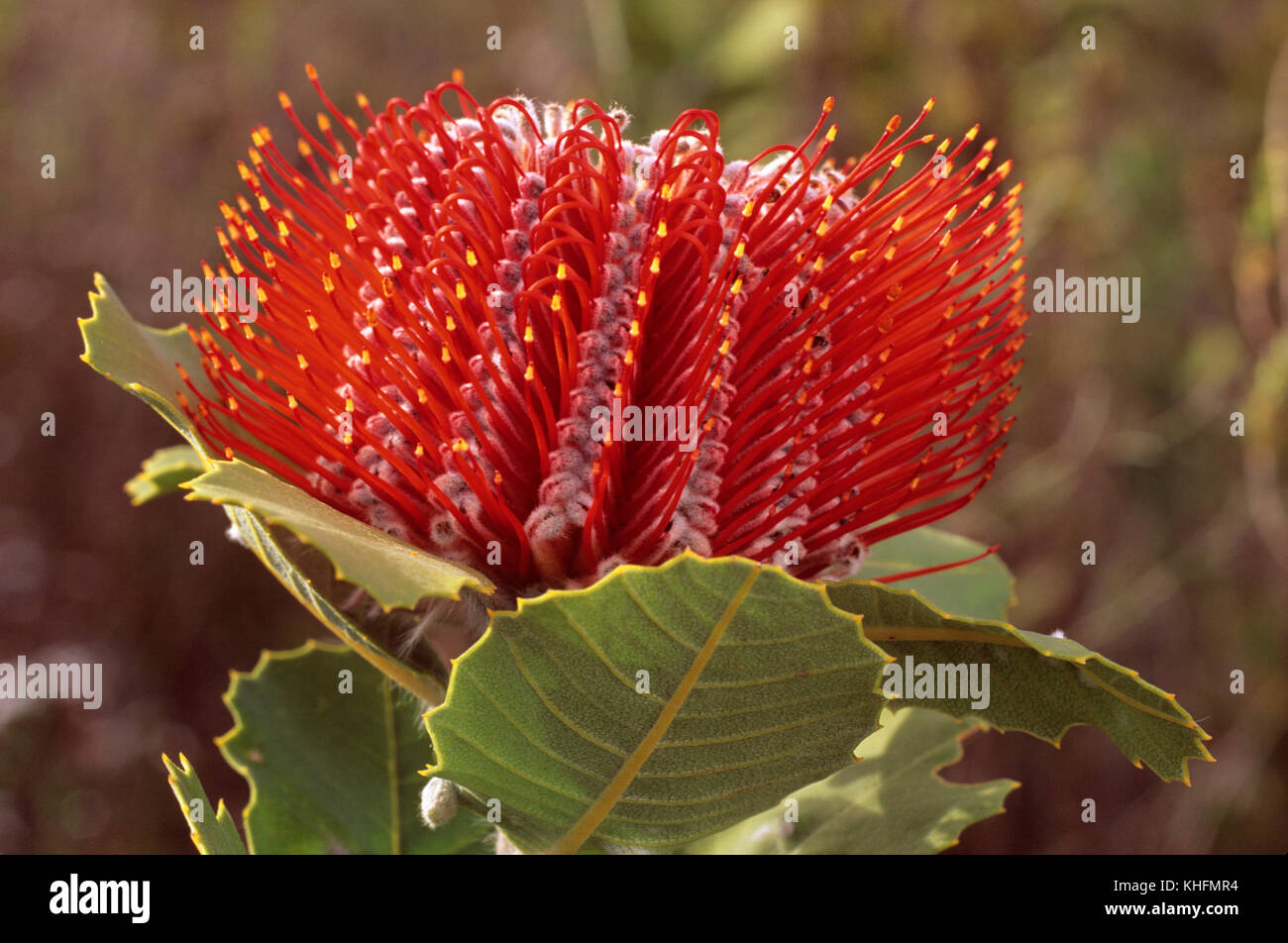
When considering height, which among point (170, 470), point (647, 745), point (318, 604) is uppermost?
point (170, 470)

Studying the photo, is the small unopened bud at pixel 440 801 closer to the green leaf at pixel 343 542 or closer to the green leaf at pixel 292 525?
the green leaf at pixel 292 525

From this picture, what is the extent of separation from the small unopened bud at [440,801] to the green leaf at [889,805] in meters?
0.51

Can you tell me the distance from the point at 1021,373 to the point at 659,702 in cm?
385

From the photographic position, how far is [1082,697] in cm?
110

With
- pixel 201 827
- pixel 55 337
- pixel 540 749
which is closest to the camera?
pixel 540 749

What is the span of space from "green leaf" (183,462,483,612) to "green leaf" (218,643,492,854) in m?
0.61

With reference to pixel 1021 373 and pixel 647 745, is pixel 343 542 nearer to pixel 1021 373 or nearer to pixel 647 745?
pixel 647 745

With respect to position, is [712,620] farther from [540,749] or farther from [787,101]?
[787,101]

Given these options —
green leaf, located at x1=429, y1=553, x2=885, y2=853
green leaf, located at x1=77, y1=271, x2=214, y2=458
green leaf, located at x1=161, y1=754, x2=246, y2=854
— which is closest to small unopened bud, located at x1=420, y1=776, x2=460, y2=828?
green leaf, located at x1=429, y1=553, x2=885, y2=853

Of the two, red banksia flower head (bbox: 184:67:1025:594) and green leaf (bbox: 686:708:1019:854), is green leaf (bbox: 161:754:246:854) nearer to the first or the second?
red banksia flower head (bbox: 184:67:1025:594)

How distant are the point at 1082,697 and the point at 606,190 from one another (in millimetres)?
717

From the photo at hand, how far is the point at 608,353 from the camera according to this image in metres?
1.13

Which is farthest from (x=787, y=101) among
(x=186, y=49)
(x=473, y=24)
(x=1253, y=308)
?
(x=186, y=49)

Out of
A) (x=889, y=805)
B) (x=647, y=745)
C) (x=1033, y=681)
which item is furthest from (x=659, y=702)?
(x=889, y=805)
